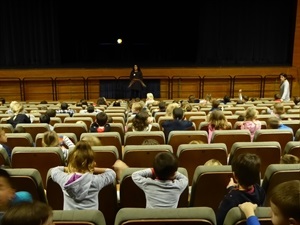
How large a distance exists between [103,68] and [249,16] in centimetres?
649

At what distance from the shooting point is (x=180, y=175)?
9.36 ft

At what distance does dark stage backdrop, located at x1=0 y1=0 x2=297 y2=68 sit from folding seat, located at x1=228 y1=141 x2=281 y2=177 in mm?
11912

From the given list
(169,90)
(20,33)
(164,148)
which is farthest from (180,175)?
(20,33)

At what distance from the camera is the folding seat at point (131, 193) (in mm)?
3021

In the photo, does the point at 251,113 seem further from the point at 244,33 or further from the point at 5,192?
the point at 244,33

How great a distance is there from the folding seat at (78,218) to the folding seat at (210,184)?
3.85ft

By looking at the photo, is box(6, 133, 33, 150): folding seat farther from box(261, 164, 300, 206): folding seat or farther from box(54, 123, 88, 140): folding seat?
box(261, 164, 300, 206): folding seat

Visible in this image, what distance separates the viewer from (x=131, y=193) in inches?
122

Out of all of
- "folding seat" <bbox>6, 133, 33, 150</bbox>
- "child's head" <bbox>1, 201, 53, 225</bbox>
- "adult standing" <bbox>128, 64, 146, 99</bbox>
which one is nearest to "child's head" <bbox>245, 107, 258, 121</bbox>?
"folding seat" <bbox>6, 133, 33, 150</bbox>

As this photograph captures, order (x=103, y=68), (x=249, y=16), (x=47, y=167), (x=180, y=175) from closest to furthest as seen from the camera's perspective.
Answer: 1. (x=180, y=175)
2. (x=47, y=167)
3. (x=103, y=68)
4. (x=249, y=16)

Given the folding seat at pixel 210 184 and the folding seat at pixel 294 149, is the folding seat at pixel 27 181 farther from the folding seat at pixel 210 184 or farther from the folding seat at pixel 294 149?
the folding seat at pixel 294 149

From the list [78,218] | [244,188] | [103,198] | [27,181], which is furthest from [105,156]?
[78,218]

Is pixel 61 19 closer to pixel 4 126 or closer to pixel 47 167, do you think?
pixel 4 126

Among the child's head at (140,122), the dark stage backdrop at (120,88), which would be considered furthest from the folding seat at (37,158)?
the dark stage backdrop at (120,88)
